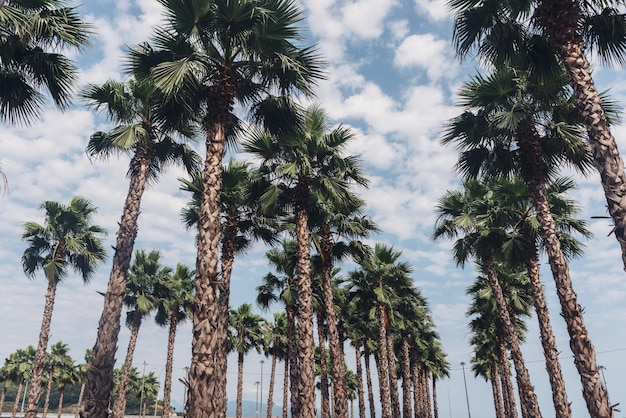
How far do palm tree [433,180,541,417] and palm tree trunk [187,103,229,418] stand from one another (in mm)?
12618

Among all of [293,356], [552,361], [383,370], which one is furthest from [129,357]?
[552,361]

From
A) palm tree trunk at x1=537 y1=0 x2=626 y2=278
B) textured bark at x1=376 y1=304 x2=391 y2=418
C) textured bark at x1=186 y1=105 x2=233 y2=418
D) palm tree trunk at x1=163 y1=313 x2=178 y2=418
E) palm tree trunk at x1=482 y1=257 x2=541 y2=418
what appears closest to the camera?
palm tree trunk at x1=537 y1=0 x2=626 y2=278

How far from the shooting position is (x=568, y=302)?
10297 millimetres

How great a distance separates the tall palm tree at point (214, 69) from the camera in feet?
30.6

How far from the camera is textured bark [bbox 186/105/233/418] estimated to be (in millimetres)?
8484

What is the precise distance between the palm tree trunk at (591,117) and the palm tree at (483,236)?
9.01 meters

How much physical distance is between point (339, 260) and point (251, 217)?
5.03 meters

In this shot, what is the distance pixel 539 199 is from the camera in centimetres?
1216

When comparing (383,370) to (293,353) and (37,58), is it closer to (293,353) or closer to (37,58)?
(293,353)

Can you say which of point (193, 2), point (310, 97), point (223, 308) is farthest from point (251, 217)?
point (193, 2)

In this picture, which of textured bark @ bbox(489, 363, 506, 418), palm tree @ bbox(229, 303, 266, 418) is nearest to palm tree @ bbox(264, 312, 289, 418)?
palm tree @ bbox(229, 303, 266, 418)

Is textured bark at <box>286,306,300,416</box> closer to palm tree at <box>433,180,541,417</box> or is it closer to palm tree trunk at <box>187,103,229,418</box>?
palm tree at <box>433,180,541,417</box>

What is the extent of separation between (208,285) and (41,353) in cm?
1871

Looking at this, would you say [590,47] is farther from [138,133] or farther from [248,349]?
[248,349]
